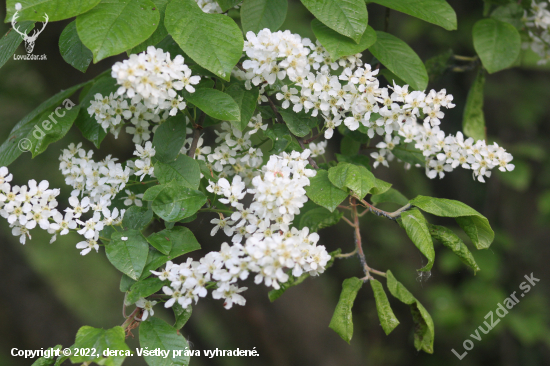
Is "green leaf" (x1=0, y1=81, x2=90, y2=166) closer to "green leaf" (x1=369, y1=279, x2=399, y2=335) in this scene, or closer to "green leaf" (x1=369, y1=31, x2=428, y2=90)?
"green leaf" (x1=369, y1=31, x2=428, y2=90)

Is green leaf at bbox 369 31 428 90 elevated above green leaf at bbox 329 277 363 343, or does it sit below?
above

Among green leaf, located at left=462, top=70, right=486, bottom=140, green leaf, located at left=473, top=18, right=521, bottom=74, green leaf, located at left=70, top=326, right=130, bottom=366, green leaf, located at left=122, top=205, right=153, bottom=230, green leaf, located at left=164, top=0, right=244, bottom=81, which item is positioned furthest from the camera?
green leaf, located at left=462, top=70, right=486, bottom=140

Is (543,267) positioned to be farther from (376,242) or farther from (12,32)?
(12,32)

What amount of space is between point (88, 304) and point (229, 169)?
5.30m

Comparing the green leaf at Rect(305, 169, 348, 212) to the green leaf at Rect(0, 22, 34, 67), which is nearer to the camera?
the green leaf at Rect(305, 169, 348, 212)

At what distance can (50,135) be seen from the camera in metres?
1.27

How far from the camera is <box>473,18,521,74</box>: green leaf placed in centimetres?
160

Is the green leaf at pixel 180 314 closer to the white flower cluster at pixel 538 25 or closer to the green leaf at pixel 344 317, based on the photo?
the green leaf at pixel 344 317

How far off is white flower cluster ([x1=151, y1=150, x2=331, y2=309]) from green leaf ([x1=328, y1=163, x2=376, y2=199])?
7cm

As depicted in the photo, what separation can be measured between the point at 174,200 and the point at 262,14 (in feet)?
2.01

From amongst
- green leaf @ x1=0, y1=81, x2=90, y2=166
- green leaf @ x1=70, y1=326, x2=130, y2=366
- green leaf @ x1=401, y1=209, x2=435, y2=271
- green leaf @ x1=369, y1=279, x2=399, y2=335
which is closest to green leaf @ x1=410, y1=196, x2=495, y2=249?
green leaf @ x1=401, y1=209, x2=435, y2=271

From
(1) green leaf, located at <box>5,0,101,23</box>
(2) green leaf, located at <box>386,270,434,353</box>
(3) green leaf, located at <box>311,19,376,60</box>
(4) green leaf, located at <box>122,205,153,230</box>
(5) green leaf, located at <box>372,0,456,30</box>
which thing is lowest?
(2) green leaf, located at <box>386,270,434,353</box>

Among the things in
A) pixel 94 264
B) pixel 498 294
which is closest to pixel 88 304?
pixel 94 264

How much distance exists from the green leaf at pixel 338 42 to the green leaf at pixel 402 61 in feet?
0.33
